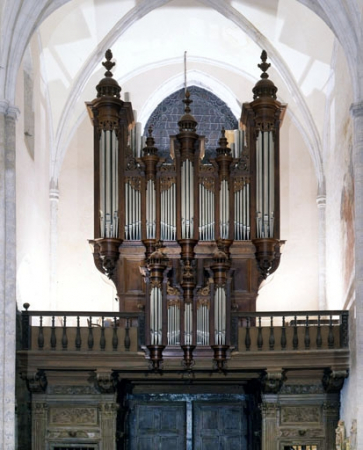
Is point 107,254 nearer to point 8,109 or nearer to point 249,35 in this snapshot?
point 8,109

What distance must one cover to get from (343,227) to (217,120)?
21.5 feet

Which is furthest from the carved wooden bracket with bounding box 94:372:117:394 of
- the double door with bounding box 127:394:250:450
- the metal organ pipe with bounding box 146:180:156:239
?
the metal organ pipe with bounding box 146:180:156:239

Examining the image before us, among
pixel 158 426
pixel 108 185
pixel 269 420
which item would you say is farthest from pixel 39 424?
pixel 108 185

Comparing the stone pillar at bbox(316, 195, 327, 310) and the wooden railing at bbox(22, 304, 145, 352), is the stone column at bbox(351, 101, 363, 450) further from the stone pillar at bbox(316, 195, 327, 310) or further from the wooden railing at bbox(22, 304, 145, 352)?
the stone pillar at bbox(316, 195, 327, 310)

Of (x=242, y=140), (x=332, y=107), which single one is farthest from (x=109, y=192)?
(x=332, y=107)

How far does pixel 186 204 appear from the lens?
1898 cm

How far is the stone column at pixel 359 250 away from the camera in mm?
15930

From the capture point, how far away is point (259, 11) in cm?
2166

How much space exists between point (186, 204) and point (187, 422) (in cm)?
424

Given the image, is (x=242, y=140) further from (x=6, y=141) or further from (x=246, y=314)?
(x=6, y=141)

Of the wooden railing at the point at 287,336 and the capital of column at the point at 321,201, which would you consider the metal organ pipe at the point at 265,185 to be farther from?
the capital of column at the point at 321,201

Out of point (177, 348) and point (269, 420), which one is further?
point (269, 420)

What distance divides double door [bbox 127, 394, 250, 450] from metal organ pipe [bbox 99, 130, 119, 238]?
11.3 feet

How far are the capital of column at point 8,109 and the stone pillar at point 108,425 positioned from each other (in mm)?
5543
